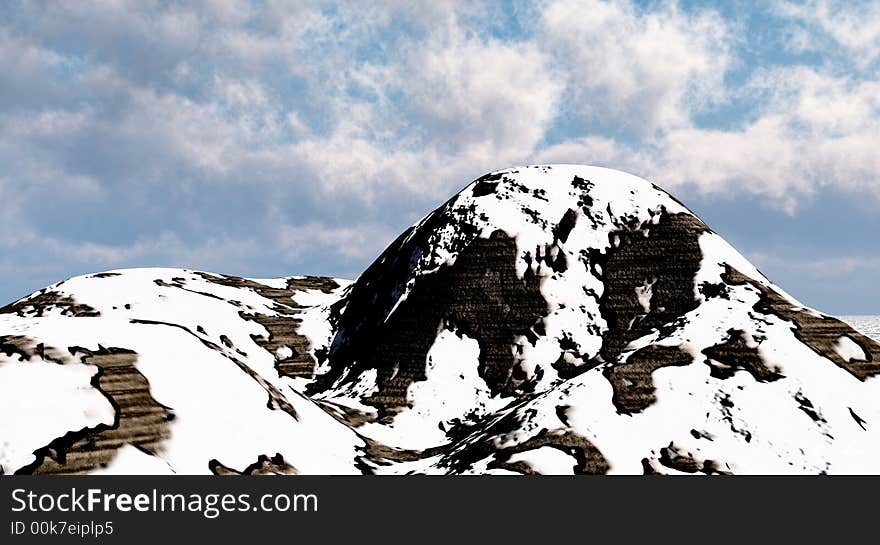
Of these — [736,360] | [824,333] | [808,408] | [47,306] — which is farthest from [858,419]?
[47,306]

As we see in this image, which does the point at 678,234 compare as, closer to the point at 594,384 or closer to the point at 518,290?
the point at 518,290

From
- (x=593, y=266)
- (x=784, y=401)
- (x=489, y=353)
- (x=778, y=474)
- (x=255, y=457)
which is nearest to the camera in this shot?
(x=255, y=457)

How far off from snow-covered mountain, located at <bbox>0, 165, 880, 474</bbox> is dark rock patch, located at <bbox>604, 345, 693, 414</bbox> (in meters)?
0.07

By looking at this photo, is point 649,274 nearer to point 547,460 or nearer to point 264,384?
point 547,460

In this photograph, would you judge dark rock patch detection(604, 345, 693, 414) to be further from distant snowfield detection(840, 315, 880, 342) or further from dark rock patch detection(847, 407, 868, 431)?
distant snowfield detection(840, 315, 880, 342)

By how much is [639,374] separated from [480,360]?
8223mm

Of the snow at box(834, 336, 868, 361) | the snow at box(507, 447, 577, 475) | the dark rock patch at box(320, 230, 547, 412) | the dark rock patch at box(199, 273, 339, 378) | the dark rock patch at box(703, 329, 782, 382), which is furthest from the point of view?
the dark rock patch at box(199, 273, 339, 378)

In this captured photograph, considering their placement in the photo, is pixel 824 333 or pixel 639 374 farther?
pixel 824 333

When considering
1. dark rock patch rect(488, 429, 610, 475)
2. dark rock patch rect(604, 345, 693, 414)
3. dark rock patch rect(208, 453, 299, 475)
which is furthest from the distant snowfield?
dark rock patch rect(208, 453, 299, 475)

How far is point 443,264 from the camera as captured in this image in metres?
35.9

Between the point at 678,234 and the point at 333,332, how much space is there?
55.3 ft

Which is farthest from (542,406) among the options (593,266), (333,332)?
(333,332)

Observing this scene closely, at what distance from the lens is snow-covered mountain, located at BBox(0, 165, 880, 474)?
20.4 metres

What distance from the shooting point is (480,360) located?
32594 millimetres
